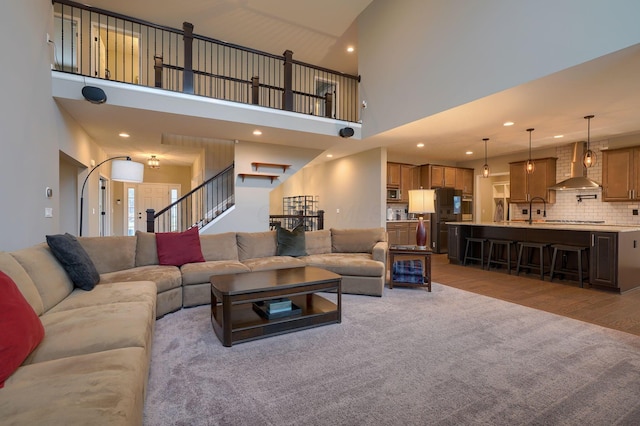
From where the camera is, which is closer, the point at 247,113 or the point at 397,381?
the point at 397,381

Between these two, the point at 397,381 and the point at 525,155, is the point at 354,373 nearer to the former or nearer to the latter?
the point at 397,381

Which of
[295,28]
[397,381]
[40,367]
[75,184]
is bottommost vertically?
[397,381]

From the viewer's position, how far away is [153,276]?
3205 millimetres

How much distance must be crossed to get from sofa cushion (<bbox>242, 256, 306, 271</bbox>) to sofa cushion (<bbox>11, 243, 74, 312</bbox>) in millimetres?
1838

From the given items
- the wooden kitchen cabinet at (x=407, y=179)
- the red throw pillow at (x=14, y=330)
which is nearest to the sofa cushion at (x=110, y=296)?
the red throw pillow at (x=14, y=330)

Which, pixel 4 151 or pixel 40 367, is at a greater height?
pixel 4 151

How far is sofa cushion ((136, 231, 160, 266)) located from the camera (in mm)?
3689

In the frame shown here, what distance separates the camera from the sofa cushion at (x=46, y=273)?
2.13m

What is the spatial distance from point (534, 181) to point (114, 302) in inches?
337

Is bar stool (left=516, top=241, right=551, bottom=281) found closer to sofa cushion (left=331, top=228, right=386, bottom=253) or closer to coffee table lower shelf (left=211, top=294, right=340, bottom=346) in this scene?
sofa cushion (left=331, top=228, right=386, bottom=253)

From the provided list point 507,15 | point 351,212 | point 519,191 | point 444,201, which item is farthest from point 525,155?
point 507,15

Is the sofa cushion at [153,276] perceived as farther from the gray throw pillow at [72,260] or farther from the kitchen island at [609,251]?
the kitchen island at [609,251]

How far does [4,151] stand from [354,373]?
3478 millimetres

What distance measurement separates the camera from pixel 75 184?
5.57 m
